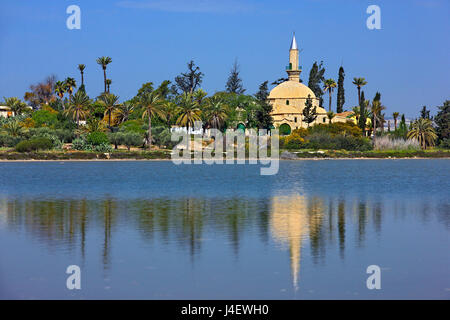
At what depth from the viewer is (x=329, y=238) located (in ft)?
69.6

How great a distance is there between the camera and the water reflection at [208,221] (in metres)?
20.1

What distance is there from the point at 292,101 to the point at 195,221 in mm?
106837

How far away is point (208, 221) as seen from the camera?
25984 mm

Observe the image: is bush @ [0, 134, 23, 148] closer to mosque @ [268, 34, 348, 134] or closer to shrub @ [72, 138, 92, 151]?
shrub @ [72, 138, 92, 151]

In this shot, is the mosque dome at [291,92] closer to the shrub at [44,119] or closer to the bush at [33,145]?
the shrub at [44,119]

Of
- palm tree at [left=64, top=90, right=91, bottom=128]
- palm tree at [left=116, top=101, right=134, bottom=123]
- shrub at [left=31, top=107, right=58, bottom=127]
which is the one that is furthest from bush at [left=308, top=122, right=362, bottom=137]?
shrub at [left=31, top=107, right=58, bottom=127]

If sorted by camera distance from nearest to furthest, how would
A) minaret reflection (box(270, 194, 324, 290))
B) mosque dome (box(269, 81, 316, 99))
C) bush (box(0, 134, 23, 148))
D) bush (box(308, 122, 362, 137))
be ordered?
minaret reflection (box(270, 194, 324, 290)) → bush (box(0, 134, 23, 148)) → bush (box(308, 122, 362, 137)) → mosque dome (box(269, 81, 316, 99))

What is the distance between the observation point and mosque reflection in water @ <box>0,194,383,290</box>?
799 inches

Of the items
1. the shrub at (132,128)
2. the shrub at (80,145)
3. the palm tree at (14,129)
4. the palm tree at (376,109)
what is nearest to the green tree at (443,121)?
the palm tree at (376,109)

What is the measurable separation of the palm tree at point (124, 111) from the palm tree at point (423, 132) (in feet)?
181

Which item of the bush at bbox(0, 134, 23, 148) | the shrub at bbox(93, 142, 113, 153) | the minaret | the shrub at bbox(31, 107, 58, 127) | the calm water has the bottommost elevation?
the calm water

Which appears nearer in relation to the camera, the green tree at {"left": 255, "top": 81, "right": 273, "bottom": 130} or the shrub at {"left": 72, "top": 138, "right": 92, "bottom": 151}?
the shrub at {"left": 72, "top": 138, "right": 92, "bottom": 151}
